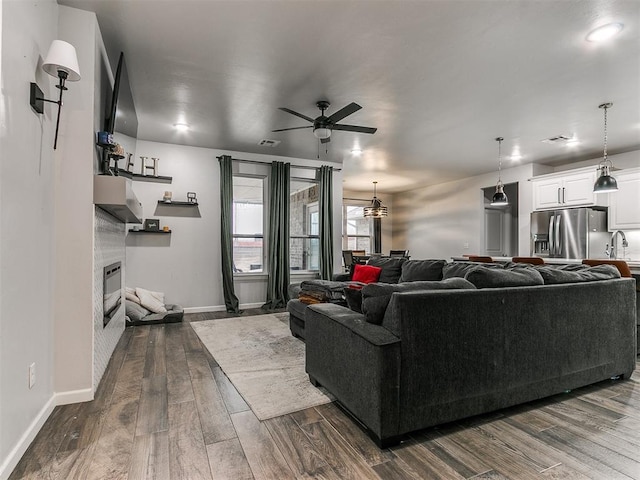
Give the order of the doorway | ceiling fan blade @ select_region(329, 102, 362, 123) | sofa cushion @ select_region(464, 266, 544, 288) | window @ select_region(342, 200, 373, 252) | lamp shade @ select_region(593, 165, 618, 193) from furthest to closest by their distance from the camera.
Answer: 1. window @ select_region(342, 200, 373, 252)
2. the doorway
3. lamp shade @ select_region(593, 165, 618, 193)
4. ceiling fan blade @ select_region(329, 102, 362, 123)
5. sofa cushion @ select_region(464, 266, 544, 288)

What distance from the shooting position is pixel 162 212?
554 cm

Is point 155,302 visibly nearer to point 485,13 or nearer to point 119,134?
point 119,134

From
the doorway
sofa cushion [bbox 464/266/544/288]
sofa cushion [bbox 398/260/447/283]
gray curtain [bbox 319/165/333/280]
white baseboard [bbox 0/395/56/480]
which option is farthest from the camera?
the doorway

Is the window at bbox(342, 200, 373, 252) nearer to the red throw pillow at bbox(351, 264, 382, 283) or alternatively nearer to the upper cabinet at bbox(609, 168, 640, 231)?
the red throw pillow at bbox(351, 264, 382, 283)

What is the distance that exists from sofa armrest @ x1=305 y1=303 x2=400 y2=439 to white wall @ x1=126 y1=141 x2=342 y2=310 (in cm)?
374

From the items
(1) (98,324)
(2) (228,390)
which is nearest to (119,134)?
(1) (98,324)

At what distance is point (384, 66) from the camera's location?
126 inches

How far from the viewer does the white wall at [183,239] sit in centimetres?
540

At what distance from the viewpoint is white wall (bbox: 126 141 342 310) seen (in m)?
5.40

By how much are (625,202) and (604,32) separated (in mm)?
3958

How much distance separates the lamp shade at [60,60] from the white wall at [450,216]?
24.0ft

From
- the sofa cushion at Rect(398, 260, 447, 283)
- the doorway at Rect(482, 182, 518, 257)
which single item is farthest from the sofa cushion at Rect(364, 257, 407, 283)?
the doorway at Rect(482, 182, 518, 257)

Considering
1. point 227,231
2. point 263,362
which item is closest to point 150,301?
point 227,231

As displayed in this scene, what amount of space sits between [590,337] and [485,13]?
2.44 m
